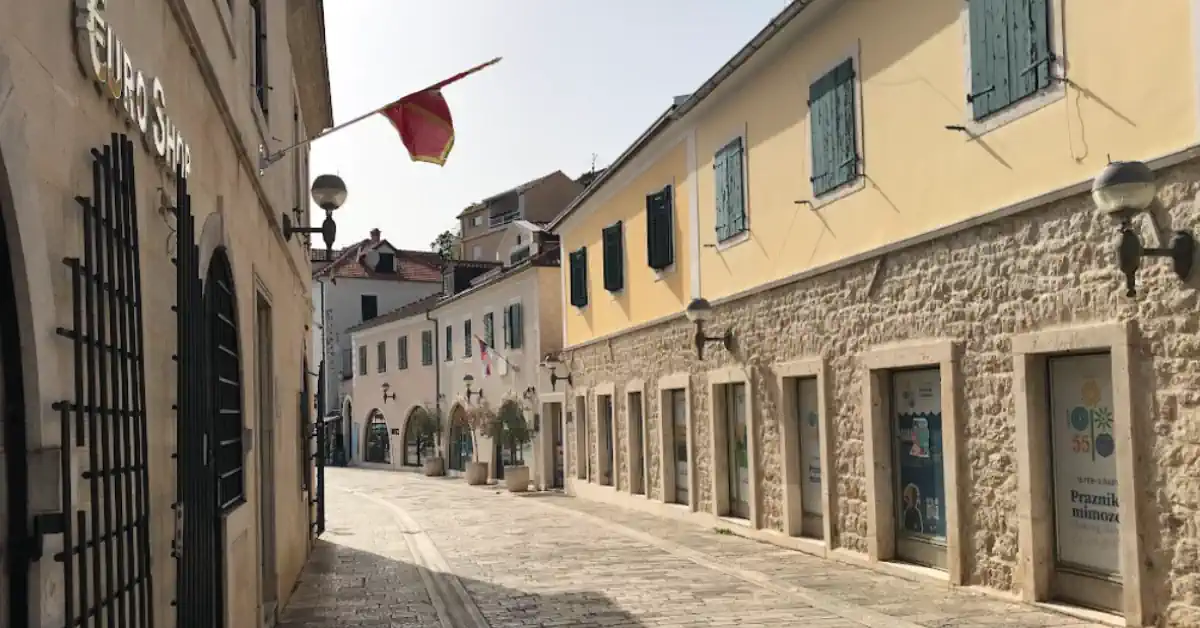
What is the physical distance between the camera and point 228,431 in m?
7.30

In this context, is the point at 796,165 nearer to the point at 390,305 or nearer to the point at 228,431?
the point at 228,431

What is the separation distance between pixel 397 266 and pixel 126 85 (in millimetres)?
52711

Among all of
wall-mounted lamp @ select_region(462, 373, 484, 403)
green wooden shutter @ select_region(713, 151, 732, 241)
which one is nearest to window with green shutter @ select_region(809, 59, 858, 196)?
green wooden shutter @ select_region(713, 151, 732, 241)

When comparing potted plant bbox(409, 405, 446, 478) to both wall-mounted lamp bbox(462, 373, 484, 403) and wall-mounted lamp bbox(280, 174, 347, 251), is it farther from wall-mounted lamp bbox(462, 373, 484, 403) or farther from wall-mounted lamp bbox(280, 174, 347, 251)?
wall-mounted lamp bbox(280, 174, 347, 251)

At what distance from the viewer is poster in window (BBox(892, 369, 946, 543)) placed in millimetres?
10578

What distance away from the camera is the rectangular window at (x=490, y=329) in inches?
1266

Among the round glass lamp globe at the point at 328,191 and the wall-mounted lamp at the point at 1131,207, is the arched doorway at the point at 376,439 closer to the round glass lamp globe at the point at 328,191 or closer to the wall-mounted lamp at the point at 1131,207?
the round glass lamp globe at the point at 328,191

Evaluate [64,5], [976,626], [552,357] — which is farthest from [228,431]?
[552,357]

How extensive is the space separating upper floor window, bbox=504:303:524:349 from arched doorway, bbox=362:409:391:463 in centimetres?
1690

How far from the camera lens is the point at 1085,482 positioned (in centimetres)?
850

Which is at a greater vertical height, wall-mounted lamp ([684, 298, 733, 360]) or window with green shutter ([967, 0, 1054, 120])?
window with green shutter ([967, 0, 1054, 120])

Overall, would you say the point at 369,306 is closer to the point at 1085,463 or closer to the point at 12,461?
the point at 1085,463

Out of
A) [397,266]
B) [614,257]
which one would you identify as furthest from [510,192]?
[614,257]

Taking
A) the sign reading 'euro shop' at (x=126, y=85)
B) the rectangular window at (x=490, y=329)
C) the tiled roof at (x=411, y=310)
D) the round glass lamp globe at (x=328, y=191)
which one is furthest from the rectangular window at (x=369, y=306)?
the sign reading 'euro shop' at (x=126, y=85)
